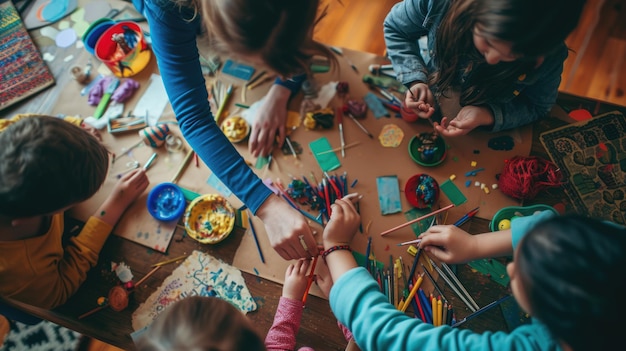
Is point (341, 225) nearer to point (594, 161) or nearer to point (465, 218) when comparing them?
point (465, 218)

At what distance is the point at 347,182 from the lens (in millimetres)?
1185

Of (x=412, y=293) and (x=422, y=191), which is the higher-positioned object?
(x=422, y=191)

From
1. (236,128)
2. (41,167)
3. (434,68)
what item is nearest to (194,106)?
(236,128)

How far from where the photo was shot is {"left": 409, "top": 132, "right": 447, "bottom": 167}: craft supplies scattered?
1.17m

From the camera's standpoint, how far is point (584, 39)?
188cm

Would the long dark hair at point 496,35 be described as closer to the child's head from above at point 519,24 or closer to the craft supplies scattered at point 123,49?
the child's head from above at point 519,24

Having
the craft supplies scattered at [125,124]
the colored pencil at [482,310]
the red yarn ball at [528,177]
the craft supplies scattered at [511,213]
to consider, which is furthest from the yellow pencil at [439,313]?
the craft supplies scattered at [125,124]

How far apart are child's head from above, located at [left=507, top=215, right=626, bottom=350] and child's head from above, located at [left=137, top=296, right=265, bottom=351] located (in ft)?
1.76

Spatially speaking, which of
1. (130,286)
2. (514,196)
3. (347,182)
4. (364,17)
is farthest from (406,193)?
(364,17)

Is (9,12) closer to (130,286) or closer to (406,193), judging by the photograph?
(130,286)

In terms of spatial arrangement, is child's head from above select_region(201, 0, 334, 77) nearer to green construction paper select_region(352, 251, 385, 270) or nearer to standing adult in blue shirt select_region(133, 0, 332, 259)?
standing adult in blue shirt select_region(133, 0, 332, 259)

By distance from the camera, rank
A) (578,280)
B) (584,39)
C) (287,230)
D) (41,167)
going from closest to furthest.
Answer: (578,280) → (41,167) → (287,230) → (584,39)

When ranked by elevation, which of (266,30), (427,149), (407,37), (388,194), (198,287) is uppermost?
(266,30)

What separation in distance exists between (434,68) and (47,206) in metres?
1.16
